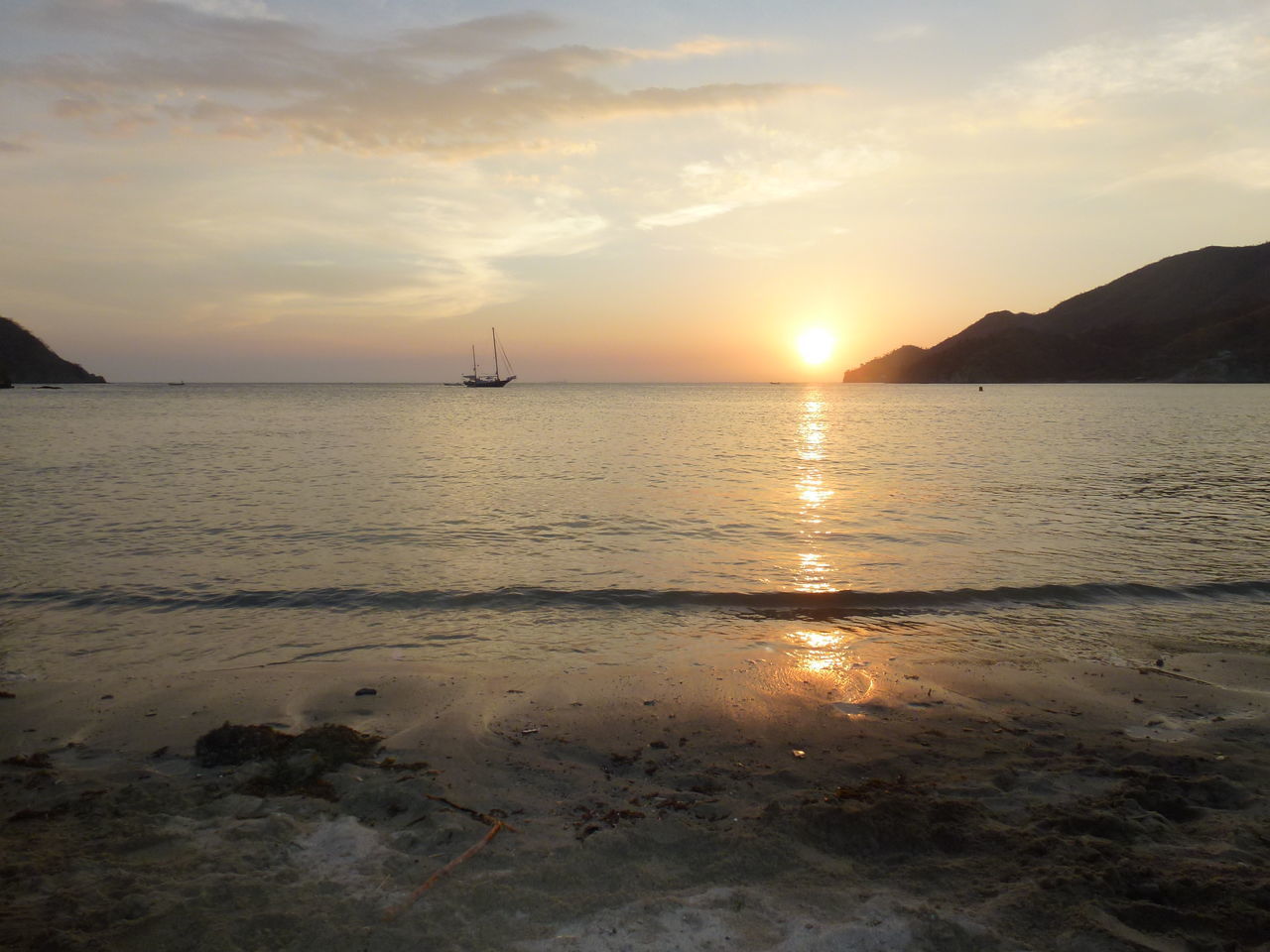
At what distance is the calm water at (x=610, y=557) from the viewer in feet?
34.9

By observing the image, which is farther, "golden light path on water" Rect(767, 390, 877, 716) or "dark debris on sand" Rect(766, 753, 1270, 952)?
"golden light path on water" Rect(767, 390, 877, 716)

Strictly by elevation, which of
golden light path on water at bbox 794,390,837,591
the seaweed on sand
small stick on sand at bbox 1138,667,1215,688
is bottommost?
small stick on sand at bbox 1138,667,1215,688

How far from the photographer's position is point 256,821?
5.37m

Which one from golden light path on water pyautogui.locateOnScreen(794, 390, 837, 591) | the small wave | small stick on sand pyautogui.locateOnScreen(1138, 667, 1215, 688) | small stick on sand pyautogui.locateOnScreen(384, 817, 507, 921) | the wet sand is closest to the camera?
the wet sand

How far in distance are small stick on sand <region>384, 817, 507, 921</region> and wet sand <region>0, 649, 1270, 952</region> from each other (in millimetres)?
34

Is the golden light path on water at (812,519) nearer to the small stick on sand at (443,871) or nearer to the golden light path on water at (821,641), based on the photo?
the golden light path on water at (821,641)

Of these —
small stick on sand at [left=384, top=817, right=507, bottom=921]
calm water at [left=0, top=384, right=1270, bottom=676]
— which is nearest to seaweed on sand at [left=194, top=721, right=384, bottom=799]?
small stick on sand at [left=384, top=817, right=507, bottom=921]

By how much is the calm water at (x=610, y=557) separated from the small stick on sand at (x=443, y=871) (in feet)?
14.5

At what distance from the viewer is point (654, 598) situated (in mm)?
12609

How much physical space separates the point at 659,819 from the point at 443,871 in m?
1.55

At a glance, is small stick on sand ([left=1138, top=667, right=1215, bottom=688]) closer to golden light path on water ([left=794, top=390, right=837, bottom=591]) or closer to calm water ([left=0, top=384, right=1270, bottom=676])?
calm water ([left=0, top=384, right=1270, bottom=676])

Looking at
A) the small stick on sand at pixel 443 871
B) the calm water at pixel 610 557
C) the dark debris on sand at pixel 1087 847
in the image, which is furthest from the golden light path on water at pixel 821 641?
the small stick on sand at pixel 443 871

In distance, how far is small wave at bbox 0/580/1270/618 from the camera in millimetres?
12141

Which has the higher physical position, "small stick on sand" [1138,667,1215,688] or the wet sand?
the wet sand
